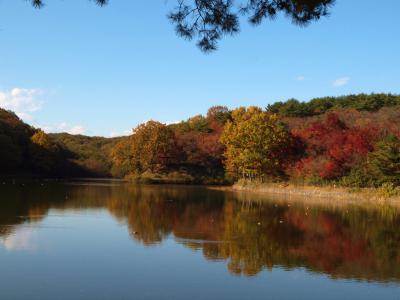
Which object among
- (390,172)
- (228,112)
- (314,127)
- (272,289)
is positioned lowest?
(272,289)

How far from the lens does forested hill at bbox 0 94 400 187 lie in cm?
3722

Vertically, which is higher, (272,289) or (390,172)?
(390,172)

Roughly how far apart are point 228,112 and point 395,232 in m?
52.0

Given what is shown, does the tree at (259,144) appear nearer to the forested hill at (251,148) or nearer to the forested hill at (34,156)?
the forested hill at (251,148)

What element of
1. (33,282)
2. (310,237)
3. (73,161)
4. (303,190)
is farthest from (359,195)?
(73,161)

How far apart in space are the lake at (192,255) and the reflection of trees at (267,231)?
0.04m

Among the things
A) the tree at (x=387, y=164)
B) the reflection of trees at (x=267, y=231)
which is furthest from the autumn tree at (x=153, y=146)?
the tree at (x=387, y=164)

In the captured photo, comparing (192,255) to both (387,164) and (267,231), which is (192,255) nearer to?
(267,231)

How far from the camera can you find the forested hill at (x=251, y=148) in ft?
122

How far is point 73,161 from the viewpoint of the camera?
224ft

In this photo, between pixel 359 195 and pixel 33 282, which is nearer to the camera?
pixel 33 282

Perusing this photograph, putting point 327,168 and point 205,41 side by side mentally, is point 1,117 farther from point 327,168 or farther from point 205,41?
point 205,41

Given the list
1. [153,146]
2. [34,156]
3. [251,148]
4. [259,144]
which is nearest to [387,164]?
[259,144]

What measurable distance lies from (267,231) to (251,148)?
27627 millimetres
